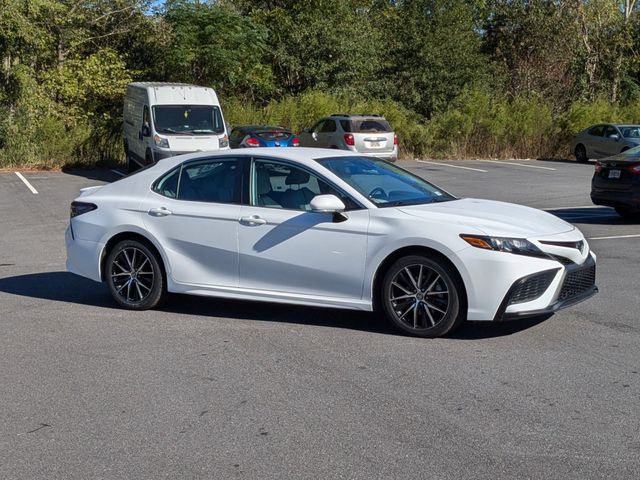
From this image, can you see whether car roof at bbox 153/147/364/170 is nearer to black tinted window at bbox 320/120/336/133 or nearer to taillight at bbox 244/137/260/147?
taillight at bbox 244/137/260/147

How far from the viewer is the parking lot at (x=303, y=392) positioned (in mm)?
4906

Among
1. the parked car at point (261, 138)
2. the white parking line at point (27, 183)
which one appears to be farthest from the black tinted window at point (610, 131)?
the white parking line at point (27, 183)

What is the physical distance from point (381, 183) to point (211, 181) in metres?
1.50

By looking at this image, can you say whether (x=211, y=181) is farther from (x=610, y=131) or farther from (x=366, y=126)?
(x=610, y=131)

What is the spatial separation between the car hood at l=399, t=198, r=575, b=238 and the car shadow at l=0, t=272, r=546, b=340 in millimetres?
853

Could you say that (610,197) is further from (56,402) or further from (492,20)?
(492,20)

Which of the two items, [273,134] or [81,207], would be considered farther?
[273,134]

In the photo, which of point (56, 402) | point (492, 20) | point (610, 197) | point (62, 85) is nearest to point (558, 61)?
point (492, 20)

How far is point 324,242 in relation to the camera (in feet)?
25.4

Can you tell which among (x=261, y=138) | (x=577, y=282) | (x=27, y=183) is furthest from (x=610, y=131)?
(x=577, y=282)

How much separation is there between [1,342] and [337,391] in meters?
2.98

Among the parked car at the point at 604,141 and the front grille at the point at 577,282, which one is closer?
the front grille at the point at 577,282

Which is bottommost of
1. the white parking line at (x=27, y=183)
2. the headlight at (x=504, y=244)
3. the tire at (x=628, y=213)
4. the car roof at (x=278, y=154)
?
the white parking line at (x=27, y=183)

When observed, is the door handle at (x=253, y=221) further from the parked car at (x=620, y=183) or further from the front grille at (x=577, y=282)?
the parked car at (x=620, y=183)
